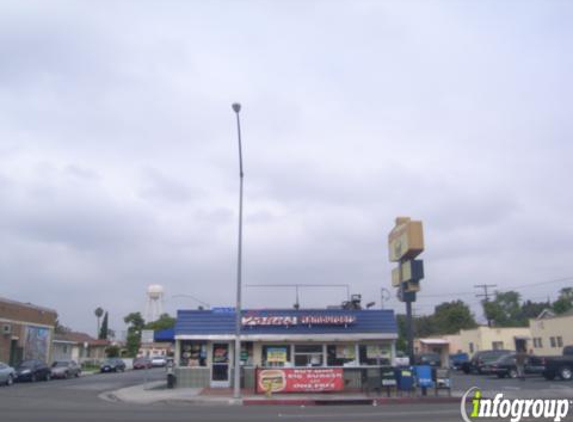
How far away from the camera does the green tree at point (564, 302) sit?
91.5m

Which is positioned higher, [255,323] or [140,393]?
[255,323]

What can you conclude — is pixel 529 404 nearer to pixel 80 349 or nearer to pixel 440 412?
pixel 440 412

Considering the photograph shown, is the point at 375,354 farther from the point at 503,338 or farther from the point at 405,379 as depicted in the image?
the point at 503,338

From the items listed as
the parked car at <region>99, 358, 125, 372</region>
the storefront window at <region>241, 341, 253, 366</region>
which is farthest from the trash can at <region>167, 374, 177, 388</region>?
the parked car at <region>99, 358, 125, 372</region>

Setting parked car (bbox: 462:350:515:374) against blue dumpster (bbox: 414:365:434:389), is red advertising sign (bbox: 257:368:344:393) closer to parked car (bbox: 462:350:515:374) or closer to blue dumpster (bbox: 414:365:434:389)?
blue dumpster (bbox: 414:365:434:389)

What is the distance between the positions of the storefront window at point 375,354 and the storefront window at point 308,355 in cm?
203

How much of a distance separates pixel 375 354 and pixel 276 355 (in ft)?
16.0

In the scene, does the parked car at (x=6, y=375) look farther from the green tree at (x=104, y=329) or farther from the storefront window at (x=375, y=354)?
the green tree at (x=104, y=329)

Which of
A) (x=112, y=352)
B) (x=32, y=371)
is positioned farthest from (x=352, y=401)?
(x=112, y=352)

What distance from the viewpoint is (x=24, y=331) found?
164 feet

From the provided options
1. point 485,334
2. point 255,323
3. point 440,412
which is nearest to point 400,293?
point 255,323

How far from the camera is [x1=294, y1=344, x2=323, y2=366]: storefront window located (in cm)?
3135

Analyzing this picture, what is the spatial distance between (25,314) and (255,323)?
27.3 meters

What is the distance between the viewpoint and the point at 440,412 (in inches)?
747
